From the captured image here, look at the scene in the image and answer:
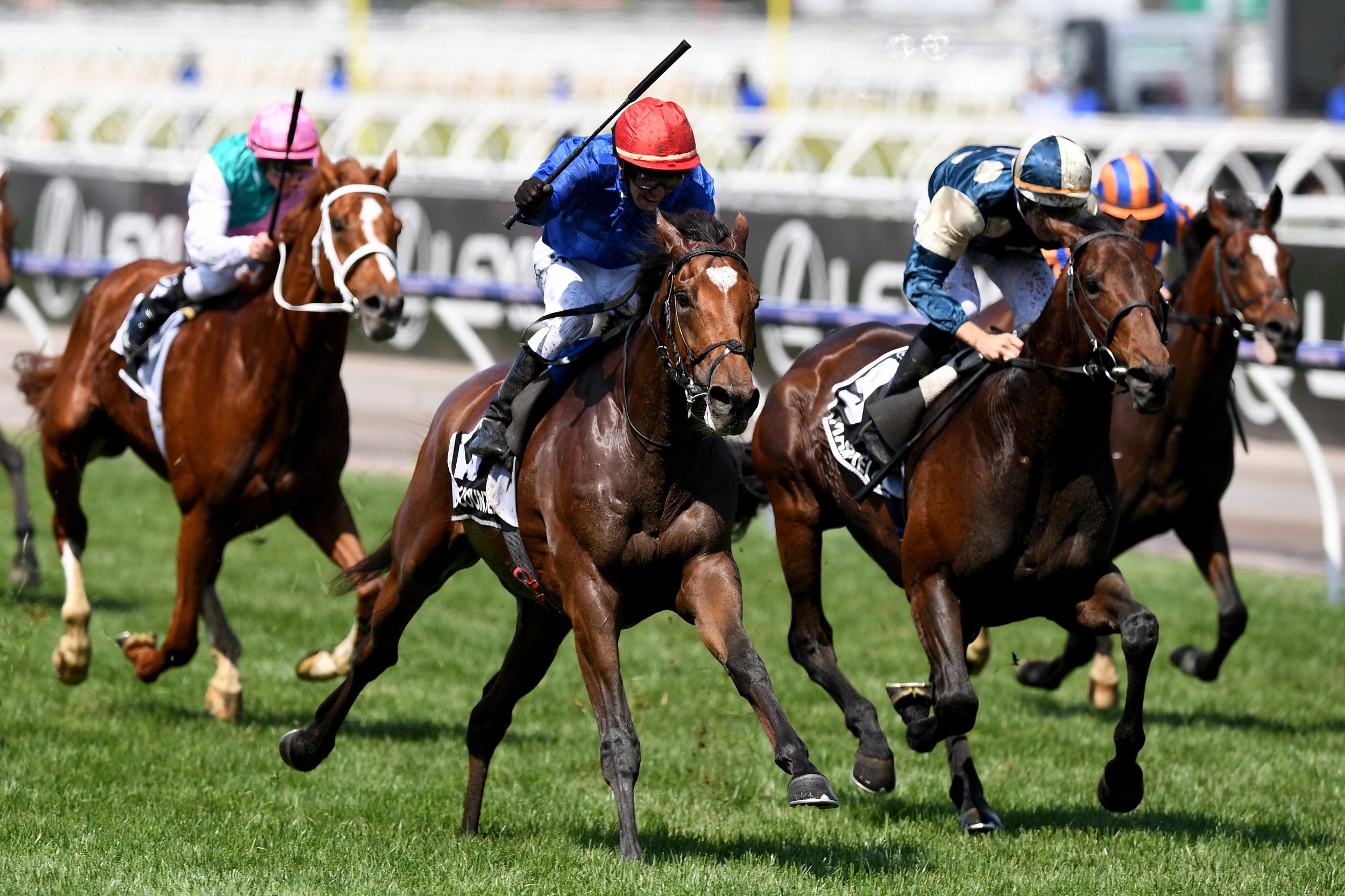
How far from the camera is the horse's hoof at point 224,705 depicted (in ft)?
24.3

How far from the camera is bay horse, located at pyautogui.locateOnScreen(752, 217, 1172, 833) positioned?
527cm

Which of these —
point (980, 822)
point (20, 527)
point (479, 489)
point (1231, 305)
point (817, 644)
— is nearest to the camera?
point (479, 489)

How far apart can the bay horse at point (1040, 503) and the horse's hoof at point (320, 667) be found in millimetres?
2387

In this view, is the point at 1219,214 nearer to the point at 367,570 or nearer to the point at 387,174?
the point at 387,174

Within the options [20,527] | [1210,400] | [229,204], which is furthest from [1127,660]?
[20,527]

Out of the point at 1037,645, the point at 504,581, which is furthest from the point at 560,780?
the point at 1037,645

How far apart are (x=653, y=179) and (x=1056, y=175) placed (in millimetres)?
1205

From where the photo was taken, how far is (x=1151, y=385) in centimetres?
502

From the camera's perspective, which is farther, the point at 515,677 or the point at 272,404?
the point at 272,404

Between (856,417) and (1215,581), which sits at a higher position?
(856,417)

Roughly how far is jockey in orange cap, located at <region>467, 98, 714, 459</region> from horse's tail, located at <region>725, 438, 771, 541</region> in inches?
42.9

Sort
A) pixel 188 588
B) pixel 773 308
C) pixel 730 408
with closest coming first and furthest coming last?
1. pixel 730 408
2. pixel 188 588
3. pixel 773 308

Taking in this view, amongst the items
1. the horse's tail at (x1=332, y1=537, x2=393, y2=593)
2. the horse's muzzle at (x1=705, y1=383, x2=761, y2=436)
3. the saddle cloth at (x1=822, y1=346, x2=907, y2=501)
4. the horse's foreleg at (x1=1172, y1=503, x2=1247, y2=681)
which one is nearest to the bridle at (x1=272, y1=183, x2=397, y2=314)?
the horse's tail at (x1=332, y1=537, x2=393, y2=593)

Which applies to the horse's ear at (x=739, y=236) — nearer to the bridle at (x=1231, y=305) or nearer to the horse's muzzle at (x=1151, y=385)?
the horse's muzzle at (x=1151, y=385)
